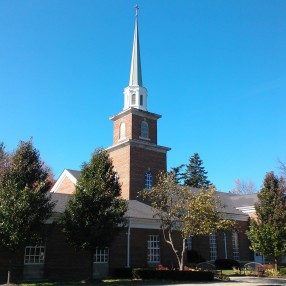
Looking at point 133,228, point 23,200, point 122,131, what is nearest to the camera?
point 23,200

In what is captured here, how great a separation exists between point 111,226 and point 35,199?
5.11 meters

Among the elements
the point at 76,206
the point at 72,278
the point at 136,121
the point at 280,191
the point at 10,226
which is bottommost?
the point at 72,278

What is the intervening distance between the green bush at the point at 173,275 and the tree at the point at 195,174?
50.7 meters

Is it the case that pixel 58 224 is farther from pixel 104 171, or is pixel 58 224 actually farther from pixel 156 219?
pixel 156 219

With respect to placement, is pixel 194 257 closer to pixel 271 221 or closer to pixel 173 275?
pixel 271 221

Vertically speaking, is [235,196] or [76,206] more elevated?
[235,196]

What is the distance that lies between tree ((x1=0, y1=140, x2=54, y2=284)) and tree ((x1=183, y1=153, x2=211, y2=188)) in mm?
56216

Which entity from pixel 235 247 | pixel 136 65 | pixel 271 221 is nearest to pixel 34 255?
pixel 271 221

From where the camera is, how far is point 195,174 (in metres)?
78.2

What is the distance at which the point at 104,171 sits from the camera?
24.7 meters

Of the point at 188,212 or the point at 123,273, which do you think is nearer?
the point at 123,273

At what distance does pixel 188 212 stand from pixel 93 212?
739cm

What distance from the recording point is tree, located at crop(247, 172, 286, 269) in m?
30.2

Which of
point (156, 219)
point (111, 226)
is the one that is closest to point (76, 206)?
point (111, 226)
